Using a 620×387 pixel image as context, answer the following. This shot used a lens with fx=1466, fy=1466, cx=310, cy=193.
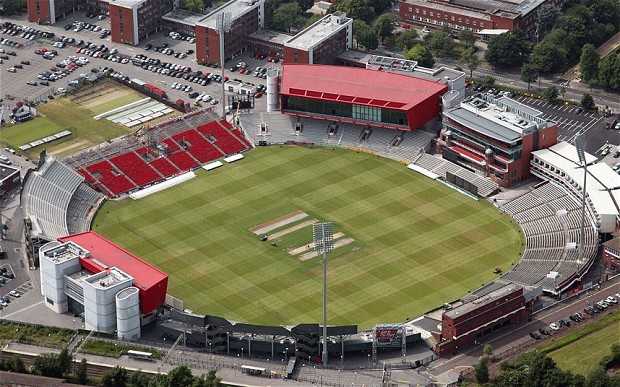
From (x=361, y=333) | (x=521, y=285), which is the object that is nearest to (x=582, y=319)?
(x=521, y=285)

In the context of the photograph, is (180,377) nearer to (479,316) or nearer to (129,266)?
(129,266)

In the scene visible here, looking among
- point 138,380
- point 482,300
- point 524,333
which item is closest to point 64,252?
point 138,380

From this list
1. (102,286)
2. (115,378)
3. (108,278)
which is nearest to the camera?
(115,378)

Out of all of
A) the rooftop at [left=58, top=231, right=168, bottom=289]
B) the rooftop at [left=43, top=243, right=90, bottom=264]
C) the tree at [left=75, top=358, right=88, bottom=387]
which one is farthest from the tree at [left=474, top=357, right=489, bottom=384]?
the rooftop at [left=43, top=243, right=90, bottom=264]

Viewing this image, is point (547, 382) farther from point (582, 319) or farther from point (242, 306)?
point (242, 306)

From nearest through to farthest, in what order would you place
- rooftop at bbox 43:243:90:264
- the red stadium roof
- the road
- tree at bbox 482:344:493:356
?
tree at bbox 482:344:493:356 → the road → the red stadium roof → rooftop at bbox 43:243:90:264

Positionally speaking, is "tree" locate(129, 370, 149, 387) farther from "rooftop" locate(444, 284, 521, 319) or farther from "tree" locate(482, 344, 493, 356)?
"tree" locate(482, 344, 493, 356)
